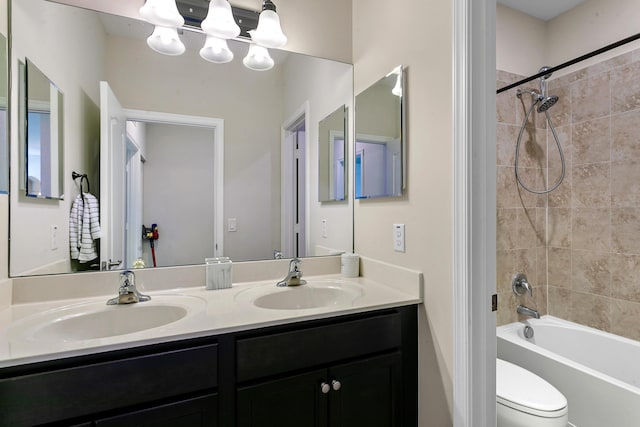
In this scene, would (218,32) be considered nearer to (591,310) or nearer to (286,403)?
(286,403)

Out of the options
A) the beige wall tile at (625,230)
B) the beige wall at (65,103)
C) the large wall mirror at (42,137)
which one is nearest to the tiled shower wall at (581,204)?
the beige wall tile at (625,230)

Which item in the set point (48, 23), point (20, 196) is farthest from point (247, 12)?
point (20, 196)

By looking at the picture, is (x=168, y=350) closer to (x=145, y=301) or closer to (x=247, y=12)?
(x=145, y=301)

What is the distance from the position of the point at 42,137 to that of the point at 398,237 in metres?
1.50

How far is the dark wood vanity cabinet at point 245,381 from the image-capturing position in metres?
0.77

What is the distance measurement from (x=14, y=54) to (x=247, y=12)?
3.17 feet

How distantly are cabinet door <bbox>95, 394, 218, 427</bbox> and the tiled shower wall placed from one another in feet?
6.16

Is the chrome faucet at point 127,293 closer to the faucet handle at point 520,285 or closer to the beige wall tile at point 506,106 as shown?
the faucet handle at point 520,285

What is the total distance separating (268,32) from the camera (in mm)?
1510

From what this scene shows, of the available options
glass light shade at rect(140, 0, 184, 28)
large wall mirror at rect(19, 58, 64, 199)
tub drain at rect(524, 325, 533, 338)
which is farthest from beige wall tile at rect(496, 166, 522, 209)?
large wall mirror at rect(19, 58, 64, 199)

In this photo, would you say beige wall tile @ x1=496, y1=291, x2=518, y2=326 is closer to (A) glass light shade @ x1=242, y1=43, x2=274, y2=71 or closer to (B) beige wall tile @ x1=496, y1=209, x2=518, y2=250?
(B) beige wall tile @ x1=496, y1=209, x2=518, y2=250

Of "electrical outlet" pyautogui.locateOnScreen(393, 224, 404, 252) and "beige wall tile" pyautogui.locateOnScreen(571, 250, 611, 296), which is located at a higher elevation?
"electrical outlet" pyautogui.locateOnScreen(393, 224, 404, 252)

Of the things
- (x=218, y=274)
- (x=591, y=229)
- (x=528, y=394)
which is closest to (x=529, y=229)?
(x=591, y=229)

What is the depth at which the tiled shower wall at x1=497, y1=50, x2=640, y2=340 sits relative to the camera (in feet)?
6.00
